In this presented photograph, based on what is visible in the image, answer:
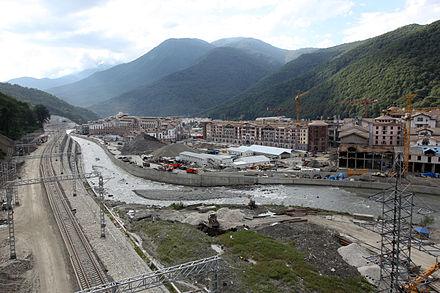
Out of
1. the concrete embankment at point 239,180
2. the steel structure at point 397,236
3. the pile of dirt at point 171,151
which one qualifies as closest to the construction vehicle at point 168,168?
the concrete embankment at point 239,180

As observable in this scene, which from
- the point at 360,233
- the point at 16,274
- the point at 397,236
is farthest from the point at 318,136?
the point at 16,274

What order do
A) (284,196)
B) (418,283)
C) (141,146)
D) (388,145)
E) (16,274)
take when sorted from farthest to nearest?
(141,146) → (388,145) → (284,196) → (16,274) → (418,283)

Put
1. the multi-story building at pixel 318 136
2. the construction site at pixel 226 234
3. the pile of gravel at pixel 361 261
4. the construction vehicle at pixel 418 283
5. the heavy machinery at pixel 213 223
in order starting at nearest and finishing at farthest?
1. the construction vehicle at pixel 418 283
2. the construction site at pixel 226 234
3. the pile of gravel at pixel 361 261
4. the heavy machinery at pixel 213 223
5. the multi-story building at pixel 318 136

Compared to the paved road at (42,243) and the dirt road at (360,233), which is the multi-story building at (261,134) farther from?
the paved road at (42,243)

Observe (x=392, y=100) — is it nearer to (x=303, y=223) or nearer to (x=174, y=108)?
(x=303, y=223)

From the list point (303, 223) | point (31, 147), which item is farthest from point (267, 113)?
point (303, 223)

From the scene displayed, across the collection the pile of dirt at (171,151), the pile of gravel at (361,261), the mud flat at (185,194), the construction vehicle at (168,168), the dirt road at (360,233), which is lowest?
the mud flat at (185,194)

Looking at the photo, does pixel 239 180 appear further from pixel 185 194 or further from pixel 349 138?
pixel 349 138
